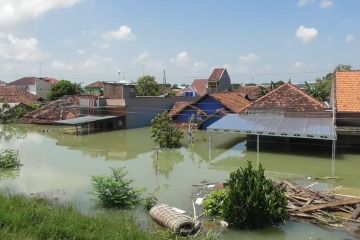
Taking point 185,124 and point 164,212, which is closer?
point 164,212

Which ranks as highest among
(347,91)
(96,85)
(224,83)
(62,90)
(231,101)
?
(96,85)

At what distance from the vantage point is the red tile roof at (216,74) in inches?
1945

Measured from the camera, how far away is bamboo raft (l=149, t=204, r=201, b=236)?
29.6 feet

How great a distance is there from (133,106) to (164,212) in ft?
77.6

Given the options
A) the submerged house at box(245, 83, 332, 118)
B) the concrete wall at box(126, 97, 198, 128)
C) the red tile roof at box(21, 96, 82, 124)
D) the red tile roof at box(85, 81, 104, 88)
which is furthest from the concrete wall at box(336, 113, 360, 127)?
the red tile roof at box(85, 81, 104, 88)

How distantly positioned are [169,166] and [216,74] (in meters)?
33.3

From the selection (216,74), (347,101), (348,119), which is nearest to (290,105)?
(347,101)

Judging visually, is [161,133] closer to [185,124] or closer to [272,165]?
[272,165]

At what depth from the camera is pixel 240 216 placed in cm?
952

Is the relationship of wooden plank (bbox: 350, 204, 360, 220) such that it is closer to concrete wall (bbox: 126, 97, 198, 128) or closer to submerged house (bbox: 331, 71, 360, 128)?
submerged house (bbox: 331, 71, 360, 128)

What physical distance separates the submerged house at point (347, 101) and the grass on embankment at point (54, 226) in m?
14.6

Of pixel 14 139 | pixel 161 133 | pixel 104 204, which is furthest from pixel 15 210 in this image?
pixel 14 139

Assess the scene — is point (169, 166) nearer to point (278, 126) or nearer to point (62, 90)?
point (278, 126)

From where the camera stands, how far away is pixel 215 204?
416 inches
